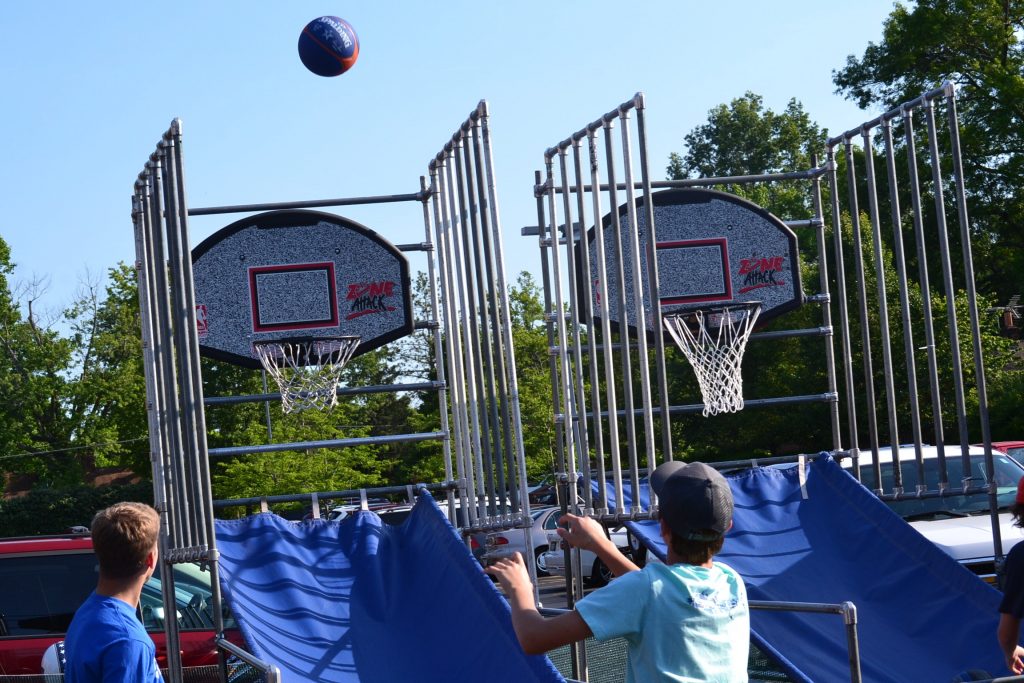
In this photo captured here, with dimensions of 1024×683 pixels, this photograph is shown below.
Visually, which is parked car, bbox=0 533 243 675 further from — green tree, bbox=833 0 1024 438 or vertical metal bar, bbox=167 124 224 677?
green tree, bbox=833 0 1024 438

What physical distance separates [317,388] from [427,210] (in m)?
1.42

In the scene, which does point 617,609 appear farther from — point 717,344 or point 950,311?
point 717,344

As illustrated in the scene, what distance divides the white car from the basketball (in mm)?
4748

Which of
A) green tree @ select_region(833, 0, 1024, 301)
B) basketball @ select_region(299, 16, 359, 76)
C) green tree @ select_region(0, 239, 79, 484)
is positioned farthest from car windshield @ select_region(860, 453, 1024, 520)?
green tree @ select_region(0, 239, 79, 484)

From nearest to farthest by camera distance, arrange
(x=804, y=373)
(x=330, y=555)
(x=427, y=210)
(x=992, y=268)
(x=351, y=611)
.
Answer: (x=351, y=611)
(x=330, y=555)
(x=427, y=210)
(x=804, y=373)
(x=992, y=268)

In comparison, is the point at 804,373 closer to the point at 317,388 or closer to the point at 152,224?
the point at 317,388

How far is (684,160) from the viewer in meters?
60.7

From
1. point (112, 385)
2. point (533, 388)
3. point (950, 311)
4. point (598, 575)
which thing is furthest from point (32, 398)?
point (950, 311)

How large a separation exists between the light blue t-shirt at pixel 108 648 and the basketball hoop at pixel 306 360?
15.5ft

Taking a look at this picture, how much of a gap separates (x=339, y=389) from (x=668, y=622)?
18.2 feet

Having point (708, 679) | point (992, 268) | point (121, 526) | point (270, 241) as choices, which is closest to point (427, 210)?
point (270, 241)

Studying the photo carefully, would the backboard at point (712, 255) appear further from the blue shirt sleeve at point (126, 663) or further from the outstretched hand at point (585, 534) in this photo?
the blue shirt sleeve at point (126, 663)

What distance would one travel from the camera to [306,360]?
817 centimetres

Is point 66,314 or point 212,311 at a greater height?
point 66,314
